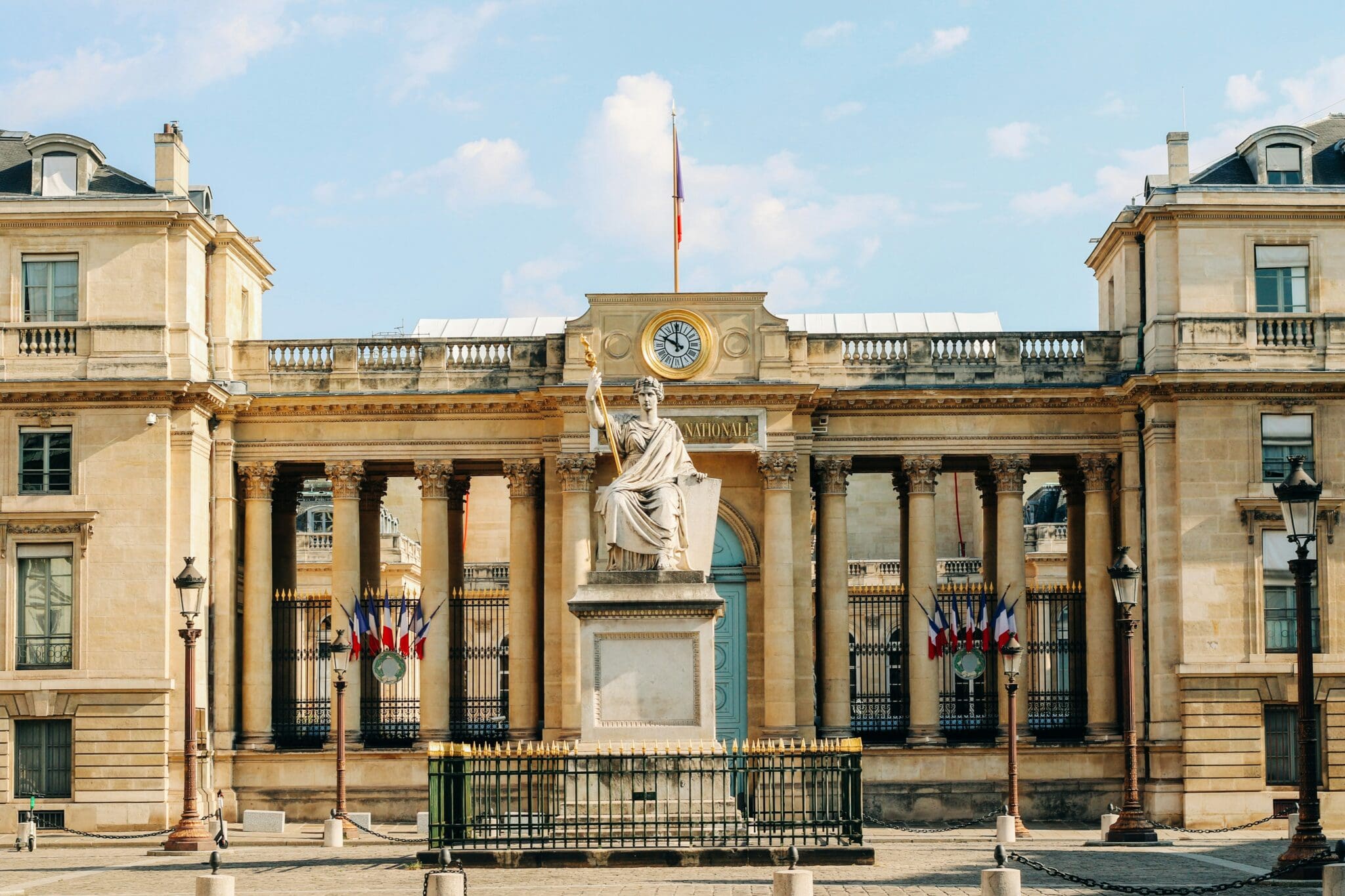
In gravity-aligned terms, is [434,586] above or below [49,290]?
below

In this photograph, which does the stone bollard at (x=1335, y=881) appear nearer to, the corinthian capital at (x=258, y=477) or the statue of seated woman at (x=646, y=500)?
the statue of seated woman at (x=646, y=500)

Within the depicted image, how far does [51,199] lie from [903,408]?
1878 cm

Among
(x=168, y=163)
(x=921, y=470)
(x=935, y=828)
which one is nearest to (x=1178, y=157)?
(x=921, y=470)

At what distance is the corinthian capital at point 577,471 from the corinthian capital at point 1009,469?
9068 millimetres

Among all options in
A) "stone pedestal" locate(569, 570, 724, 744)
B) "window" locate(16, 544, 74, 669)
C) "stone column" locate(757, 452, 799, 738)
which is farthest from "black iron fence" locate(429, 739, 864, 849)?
"window" locate(16, 544, 74, 669)

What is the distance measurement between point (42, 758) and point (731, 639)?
1470 cm

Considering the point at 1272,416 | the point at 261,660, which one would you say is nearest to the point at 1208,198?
the point at 1272,416

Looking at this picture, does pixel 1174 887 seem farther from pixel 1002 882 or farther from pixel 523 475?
pixel 523 475

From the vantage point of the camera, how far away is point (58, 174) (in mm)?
44562

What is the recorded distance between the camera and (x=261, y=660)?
45.7 m

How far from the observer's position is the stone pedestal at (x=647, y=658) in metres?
27.1

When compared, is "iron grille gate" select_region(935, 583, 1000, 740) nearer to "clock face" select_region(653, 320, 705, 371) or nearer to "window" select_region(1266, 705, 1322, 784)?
"window" select_region(1266, 705, 1322, 784)

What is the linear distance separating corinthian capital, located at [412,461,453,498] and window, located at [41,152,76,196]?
9.49 meters

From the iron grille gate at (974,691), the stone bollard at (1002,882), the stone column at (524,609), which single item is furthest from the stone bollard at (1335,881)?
the stone column at (524,609)
